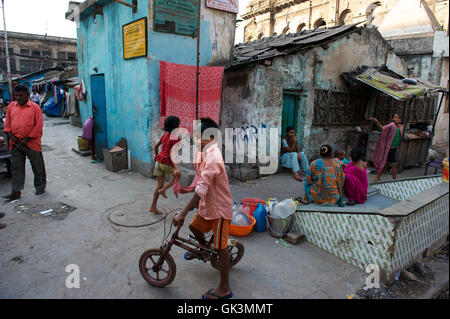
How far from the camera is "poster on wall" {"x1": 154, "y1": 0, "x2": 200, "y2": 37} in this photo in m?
6.13

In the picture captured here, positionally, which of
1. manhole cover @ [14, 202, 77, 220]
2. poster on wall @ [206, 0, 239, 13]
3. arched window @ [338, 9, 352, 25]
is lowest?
manhole cover @ [14, 202, 77, 220]

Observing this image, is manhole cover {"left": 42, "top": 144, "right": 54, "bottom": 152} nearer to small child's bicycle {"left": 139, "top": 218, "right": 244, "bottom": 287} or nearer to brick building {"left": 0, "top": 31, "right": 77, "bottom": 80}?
small child's bicycle {"left": 139, "top": 218, "right": 244, "bottom": 287}

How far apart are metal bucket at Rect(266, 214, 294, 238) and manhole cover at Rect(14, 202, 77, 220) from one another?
11.0 feet

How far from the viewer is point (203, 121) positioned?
277 centimetres

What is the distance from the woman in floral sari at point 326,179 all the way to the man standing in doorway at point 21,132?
5030 millimetres

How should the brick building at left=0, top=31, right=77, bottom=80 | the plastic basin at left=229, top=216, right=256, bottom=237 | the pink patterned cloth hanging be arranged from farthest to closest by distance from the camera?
the brick building at left=0, top=31, right=77, bottom=80 → the pink patterned cloth hanging → the plastic basin at left=229, top=216, right=256, bottom=237

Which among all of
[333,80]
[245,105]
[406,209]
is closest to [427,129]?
[333,80]

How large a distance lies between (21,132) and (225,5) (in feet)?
17.9

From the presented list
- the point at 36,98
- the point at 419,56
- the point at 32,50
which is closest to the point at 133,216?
the point at 419,56

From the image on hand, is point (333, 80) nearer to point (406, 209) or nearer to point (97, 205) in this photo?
point (406, 209)

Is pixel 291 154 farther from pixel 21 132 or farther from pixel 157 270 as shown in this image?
pixel 21 132

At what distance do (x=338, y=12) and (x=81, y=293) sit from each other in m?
26.8

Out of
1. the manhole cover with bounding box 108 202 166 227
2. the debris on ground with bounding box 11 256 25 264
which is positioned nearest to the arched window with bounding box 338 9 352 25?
the manhole cover with bounding box 108 202 166 227

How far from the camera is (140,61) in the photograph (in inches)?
253
